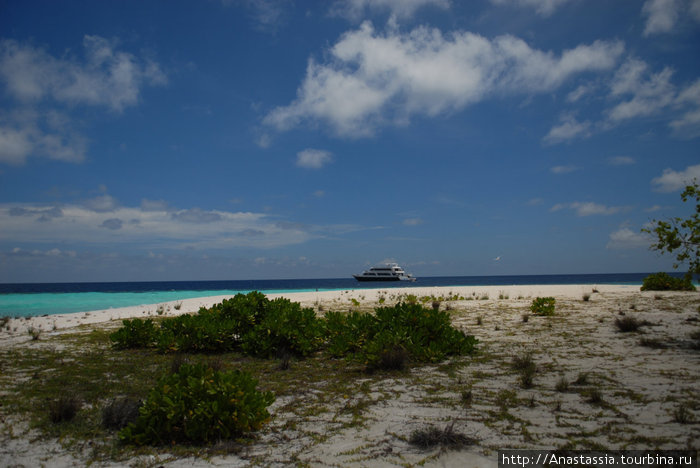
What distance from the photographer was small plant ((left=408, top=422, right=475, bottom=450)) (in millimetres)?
3777

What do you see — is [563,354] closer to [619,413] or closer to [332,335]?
[619,413]

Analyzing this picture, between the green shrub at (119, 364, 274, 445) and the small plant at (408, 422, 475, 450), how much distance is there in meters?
1.64

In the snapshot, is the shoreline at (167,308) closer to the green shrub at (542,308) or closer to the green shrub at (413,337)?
the green shrub at (542,308)

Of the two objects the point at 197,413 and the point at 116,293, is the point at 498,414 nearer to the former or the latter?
the point at 197,413

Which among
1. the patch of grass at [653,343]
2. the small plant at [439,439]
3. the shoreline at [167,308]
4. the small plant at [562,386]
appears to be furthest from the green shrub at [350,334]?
the shoreline at [167,308]

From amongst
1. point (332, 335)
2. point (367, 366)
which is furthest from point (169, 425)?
point (332, 335)

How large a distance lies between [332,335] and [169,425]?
504 cm

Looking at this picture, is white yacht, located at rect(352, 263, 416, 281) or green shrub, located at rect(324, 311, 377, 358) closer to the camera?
green shrub, located at rect(324, 311, 377, 358)

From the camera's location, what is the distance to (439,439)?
3.82 metres

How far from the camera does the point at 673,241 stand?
7.50 m

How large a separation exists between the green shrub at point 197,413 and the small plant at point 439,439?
64.5 inches

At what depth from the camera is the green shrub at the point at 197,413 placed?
407cm

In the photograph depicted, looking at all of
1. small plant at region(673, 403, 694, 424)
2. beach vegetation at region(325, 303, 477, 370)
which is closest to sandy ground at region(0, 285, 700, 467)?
small plant at region(673, 403, 694, 424)

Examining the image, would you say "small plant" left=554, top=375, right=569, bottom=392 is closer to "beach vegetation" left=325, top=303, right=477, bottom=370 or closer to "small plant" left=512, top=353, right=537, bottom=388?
"small plant" left=512, top=353, right=537, bottom=388
